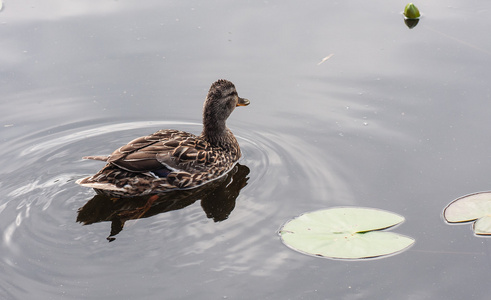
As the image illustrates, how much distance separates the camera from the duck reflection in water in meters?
7.47

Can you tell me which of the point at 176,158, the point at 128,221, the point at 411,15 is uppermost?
the point at 411,15

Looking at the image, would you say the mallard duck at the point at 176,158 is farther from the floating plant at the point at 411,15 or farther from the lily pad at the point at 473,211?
the floating plant at the point at 411,15

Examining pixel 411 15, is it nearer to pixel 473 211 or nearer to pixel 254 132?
pixel 254 132

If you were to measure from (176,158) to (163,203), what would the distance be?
616 mm

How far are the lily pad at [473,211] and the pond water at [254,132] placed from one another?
129 mm

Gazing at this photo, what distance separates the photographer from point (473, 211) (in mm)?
7066

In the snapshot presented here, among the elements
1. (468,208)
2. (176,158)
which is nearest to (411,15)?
(468,208)

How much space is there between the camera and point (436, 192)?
7.55m

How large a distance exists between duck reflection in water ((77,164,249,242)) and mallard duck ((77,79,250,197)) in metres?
0.10

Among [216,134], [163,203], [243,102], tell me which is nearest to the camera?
[163,203]

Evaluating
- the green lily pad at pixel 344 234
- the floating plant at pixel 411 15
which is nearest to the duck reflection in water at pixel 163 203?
the green lily pad at pixel 344 234

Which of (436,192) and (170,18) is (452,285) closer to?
(436,192)

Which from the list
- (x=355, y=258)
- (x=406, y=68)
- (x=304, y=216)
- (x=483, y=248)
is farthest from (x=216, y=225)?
(x=406, y=68)

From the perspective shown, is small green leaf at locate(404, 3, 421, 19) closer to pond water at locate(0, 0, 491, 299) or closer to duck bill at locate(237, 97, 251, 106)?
pond water at locate(0, 0, 491, 299)
